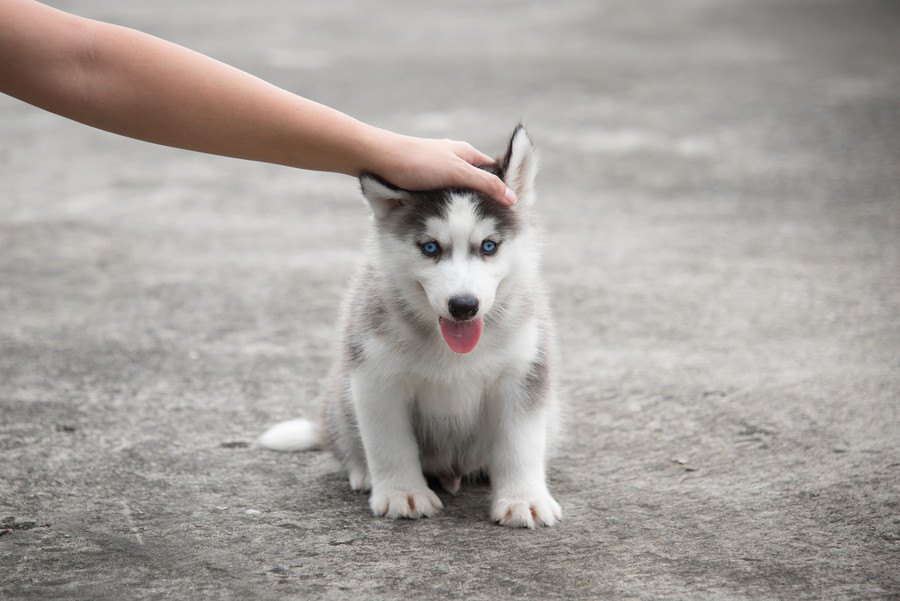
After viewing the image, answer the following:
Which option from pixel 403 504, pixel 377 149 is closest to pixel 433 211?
pixel 377 149

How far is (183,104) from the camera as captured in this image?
10.7 feet

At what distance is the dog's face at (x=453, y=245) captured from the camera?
10.8 ft

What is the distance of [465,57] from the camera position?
12.5 m

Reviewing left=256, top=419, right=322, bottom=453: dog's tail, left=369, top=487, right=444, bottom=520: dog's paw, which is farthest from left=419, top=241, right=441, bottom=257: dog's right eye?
left=256, top=419, right=322, bottom=453: dog's tail

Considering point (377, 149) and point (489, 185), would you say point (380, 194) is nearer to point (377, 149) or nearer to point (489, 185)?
point (377, 149)

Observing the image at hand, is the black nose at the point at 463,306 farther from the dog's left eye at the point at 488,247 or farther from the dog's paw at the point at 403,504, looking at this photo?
the dog's paw at the point at 403,504

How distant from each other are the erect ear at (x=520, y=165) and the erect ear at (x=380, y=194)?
1.16 feet

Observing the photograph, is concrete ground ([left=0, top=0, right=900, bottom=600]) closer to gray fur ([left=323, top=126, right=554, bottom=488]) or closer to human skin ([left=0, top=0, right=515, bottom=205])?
gray fur ([left=323, top=126, right=554, bottom=488])

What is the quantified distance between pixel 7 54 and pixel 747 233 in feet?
16.6

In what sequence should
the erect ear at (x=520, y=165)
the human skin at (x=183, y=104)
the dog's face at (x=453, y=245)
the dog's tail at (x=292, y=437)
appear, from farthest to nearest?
the dog's tail at (x=292, y=437), the erect ear at (x=520, y=165), the dog's face at (x=453, y=245), the human skin at (x=183, y=104)

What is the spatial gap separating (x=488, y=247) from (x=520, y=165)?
345 millimetres

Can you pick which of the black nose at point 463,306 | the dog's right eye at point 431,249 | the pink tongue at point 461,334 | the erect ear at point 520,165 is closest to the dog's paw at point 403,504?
the pink tongue at point 461,334

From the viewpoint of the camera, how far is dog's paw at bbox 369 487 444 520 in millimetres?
3549

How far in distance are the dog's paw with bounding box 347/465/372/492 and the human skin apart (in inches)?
42.8
